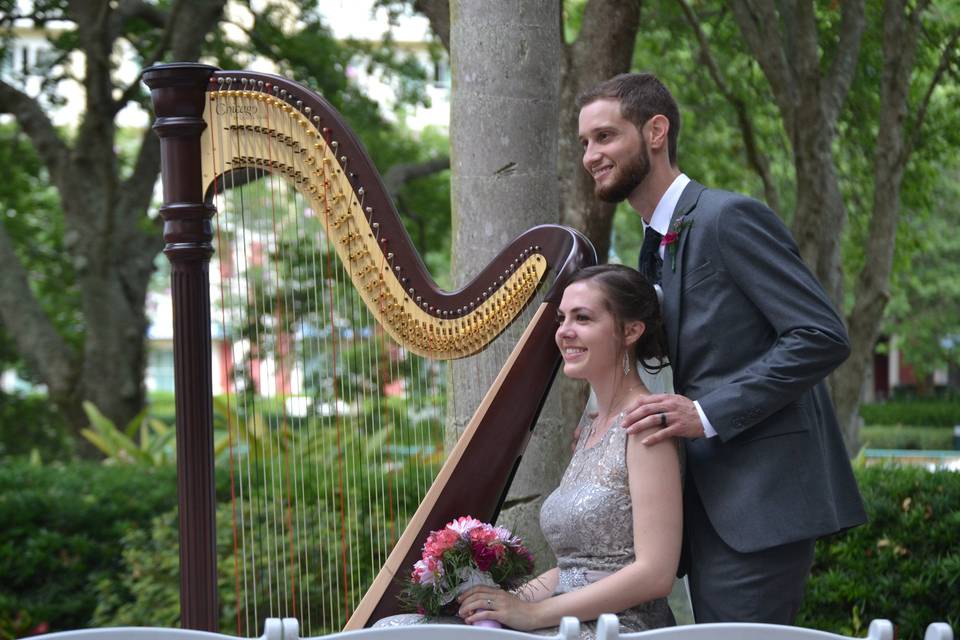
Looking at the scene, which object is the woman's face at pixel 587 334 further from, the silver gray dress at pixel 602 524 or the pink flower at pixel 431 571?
the pink flower at pixel 431 571

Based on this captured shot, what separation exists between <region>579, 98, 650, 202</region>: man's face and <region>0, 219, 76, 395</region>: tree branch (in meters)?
9.06

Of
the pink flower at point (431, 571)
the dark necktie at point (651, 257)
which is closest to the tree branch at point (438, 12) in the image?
the dark necktie at point (651, 257)

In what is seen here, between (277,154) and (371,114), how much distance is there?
9776mm

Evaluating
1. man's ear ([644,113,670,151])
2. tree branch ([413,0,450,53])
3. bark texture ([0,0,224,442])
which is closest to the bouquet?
man's ear ([644,113,670,151])

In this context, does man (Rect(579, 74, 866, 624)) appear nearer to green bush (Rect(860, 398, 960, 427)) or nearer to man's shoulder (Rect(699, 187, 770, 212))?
man's shoulder (Rect(699, 187, 770, 212))

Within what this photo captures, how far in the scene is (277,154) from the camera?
9.76 ft

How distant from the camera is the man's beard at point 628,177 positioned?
9.57 ft

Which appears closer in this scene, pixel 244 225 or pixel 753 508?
pixel 753 508

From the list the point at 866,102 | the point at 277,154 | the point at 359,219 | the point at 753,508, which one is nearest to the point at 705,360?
the point at 753,508

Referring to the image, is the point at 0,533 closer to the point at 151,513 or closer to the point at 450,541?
the point at 151,513

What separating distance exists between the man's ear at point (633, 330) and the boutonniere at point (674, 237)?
149mm

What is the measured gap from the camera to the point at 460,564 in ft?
8.99

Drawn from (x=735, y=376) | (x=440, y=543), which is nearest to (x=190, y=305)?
(x=440, y=543)

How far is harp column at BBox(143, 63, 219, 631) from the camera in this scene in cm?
293
